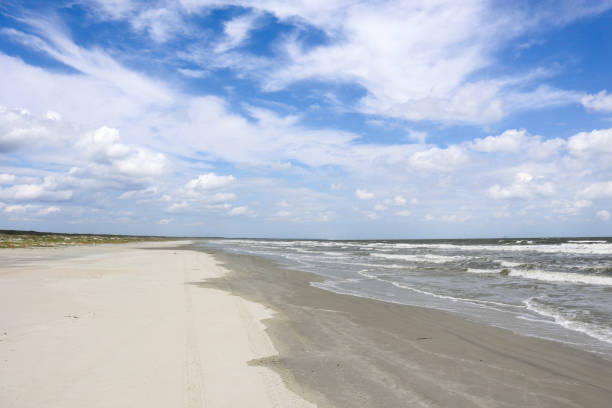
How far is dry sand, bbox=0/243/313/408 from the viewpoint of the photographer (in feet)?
13.7

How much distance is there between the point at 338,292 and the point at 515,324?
6208 mm

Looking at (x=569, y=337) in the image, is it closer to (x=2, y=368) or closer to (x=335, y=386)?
(x=335, y=386)

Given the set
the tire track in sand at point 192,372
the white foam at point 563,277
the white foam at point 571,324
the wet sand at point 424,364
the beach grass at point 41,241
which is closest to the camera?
the tire track in sand at point 192,372

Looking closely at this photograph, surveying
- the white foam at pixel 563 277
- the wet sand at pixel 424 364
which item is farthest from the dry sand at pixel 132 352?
the white foam at pixel 563 277

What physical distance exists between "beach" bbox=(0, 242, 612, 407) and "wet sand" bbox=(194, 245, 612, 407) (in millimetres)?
26

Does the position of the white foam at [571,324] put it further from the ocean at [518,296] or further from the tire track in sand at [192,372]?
the tire track in sand at [192,372]

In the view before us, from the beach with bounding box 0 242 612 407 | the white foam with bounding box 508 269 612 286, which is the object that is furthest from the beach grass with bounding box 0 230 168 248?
the white foam with bounding box 508 269 612 286

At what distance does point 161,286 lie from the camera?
12.7m

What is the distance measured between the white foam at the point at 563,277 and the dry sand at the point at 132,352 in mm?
15844

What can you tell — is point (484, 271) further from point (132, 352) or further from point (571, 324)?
point (132, 352)

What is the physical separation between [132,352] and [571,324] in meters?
9.71

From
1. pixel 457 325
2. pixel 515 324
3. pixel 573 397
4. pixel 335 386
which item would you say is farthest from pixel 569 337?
pixel 335 386

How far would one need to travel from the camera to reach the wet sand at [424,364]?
4543mm

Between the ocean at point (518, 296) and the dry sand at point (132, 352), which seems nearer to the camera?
the dry sand at point (132, 352)
